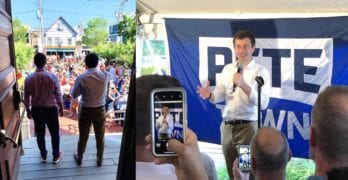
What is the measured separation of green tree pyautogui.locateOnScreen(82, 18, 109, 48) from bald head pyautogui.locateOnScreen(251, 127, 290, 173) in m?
0.84

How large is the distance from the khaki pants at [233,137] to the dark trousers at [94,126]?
113 cm

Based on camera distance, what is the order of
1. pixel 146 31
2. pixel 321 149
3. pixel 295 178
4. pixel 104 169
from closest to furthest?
pixel 321 149 → pixel 146 31 → pixel 295 178 → pixel 104 169

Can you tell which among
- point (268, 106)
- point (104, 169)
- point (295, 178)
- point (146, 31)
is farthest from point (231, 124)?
point (104, 169)

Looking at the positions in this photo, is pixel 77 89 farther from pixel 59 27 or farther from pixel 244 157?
pixel 244 157

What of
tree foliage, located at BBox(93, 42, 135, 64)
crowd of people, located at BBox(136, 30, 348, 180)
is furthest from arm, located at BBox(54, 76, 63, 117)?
crowd of people, located at BBox(136, 30, 348, 180)

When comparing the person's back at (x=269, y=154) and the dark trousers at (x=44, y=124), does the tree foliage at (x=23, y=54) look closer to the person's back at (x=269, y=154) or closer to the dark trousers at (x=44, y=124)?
the dark trousers at (x=44, y=124)

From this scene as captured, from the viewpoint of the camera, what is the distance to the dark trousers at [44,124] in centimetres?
234

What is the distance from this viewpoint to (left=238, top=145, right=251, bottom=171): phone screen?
130 centimetres

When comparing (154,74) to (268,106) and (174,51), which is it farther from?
(268,106)

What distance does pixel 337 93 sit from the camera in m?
1.12

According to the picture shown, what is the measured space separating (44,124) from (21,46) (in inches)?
27.2

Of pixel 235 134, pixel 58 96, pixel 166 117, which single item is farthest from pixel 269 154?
pixel 58 96

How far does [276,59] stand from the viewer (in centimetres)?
126

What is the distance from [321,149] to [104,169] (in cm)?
155
